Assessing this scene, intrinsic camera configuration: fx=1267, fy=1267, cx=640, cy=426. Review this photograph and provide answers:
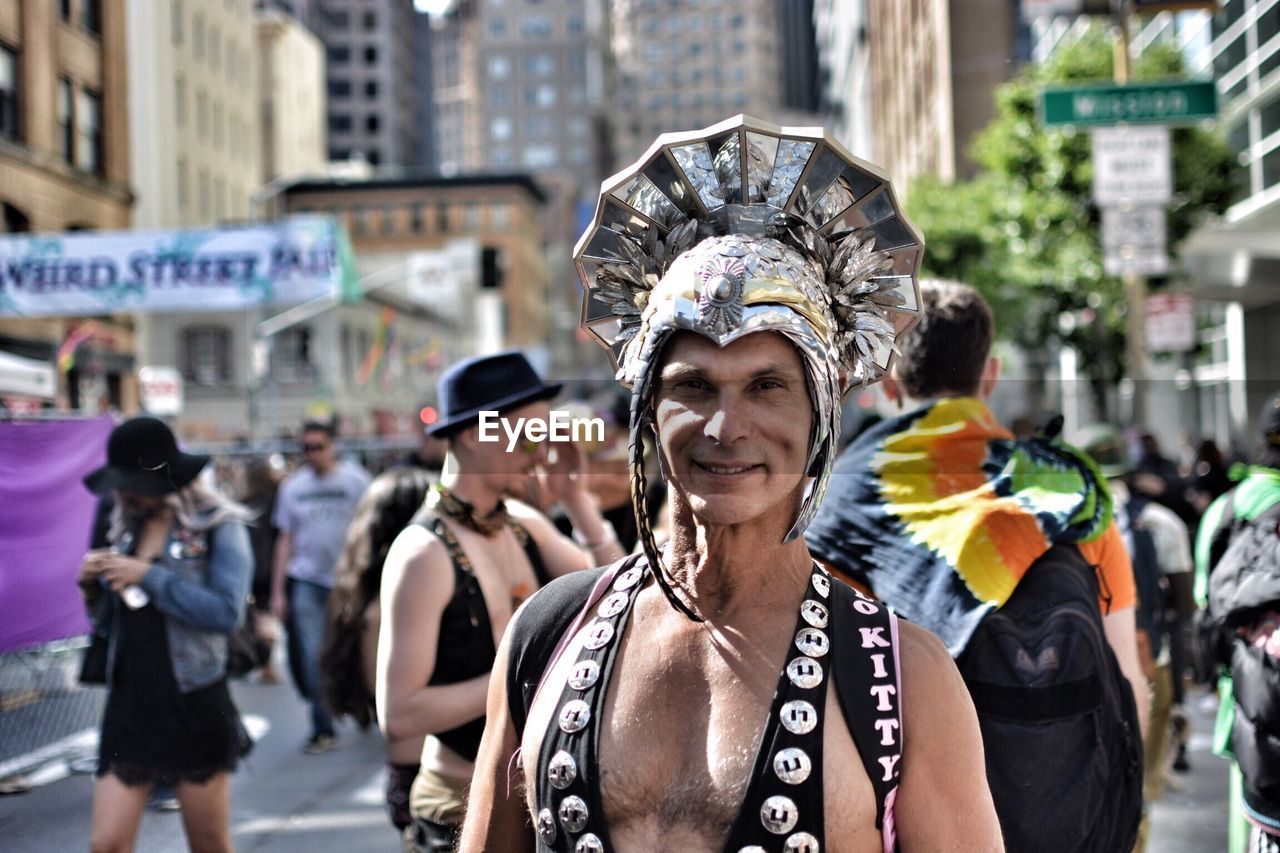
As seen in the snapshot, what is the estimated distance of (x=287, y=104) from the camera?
64438mm

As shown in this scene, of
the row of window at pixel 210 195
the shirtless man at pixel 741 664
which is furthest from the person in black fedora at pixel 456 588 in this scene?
the row of window at pixel 210 195

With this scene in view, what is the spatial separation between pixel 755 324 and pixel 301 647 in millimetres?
7721

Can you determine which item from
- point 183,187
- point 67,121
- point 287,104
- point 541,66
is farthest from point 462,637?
point 541,66

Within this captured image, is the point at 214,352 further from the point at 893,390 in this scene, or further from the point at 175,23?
the point at 893,390

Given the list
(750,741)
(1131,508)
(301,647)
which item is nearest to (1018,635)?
(750,741)

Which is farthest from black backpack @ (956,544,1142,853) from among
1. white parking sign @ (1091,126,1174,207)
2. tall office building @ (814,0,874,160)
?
tall office building @ (814,0,874,160)

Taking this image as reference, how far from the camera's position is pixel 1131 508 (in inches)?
246

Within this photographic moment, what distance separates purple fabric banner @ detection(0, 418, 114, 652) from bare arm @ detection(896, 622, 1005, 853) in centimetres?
292

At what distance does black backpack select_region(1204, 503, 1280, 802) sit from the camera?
12.1 ft

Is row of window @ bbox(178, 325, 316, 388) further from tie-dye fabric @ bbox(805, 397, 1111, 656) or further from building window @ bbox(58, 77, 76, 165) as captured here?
tie-dye fabric @ bbox(805, 397, 1111, 656)

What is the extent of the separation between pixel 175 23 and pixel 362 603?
3.53 m

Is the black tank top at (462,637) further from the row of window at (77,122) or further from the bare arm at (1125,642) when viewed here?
the row of window at (77,122)

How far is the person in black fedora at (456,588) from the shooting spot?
3.34 metres

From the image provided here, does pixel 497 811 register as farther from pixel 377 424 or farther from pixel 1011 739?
pixel 377 424
